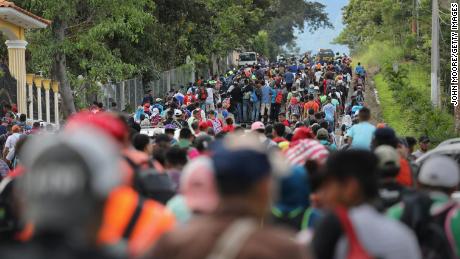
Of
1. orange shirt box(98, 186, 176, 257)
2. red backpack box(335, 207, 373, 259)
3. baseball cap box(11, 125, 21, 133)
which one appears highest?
orange shirt box(98, 186, 176, 257)

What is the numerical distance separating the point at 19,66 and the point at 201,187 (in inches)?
1051

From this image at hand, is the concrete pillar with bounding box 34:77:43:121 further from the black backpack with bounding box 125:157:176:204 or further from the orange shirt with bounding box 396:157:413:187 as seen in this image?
the black backpack with bounding box 125:157:176:204

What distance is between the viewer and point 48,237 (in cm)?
354

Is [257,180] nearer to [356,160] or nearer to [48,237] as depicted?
[48,237]

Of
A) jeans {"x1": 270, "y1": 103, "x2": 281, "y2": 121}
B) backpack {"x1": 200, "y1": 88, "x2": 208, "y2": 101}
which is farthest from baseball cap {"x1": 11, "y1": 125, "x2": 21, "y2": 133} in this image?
backpack {"x1": 200, "y1": 88, "x2": 208, "y2": 101}

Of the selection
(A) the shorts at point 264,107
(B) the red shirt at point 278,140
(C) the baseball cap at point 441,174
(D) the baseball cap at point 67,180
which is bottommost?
(A) the shorts at point 264,107

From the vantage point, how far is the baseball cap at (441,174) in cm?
736

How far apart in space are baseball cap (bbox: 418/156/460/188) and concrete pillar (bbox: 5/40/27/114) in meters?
24.0

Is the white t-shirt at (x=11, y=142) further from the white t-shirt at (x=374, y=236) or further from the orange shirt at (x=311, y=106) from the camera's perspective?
the white t-shirt at (x=374, y=236)

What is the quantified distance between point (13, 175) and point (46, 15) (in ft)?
74.6

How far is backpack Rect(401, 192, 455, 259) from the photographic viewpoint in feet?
23.0

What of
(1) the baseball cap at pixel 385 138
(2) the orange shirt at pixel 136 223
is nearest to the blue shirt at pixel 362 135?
(1) the baseball cap at pixel 385 138

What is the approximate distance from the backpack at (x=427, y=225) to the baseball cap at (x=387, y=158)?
45.9 inches

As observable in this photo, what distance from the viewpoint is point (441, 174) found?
24.2 ft
